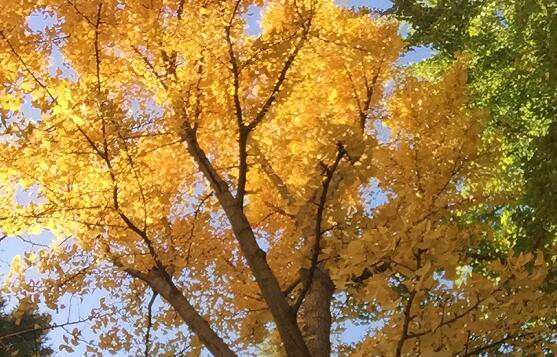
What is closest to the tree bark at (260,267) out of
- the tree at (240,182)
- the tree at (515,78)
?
the tree at (240,182)

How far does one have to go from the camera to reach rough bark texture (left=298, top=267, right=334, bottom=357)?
457 centimetres

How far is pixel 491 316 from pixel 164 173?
4.36m

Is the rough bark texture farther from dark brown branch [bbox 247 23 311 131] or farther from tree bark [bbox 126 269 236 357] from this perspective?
dark brown branch [bbox 247 23 311 131]

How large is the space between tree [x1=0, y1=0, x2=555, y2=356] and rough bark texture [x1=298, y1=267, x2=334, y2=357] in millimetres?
20

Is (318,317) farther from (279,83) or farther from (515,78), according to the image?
(515,78)

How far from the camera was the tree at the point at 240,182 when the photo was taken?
9.09ft

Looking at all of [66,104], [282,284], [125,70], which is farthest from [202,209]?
[66,104]

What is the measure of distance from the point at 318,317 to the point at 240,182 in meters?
1.49

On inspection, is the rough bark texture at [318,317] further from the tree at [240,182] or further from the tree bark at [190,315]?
→ the tree bark at [190,315]

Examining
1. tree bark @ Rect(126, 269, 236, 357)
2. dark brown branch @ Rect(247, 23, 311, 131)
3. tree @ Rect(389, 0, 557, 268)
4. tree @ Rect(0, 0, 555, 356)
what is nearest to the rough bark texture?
tree @ Rect(0, 0, 555, 356)

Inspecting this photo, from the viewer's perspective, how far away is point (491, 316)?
2736 mm

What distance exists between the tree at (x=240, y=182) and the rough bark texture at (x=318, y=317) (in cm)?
2

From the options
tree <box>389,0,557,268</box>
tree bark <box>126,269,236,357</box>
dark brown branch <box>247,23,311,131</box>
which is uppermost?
tree <box>389,0,557,268</box>

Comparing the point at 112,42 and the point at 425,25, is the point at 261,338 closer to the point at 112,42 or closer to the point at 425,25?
the point at 112,42
